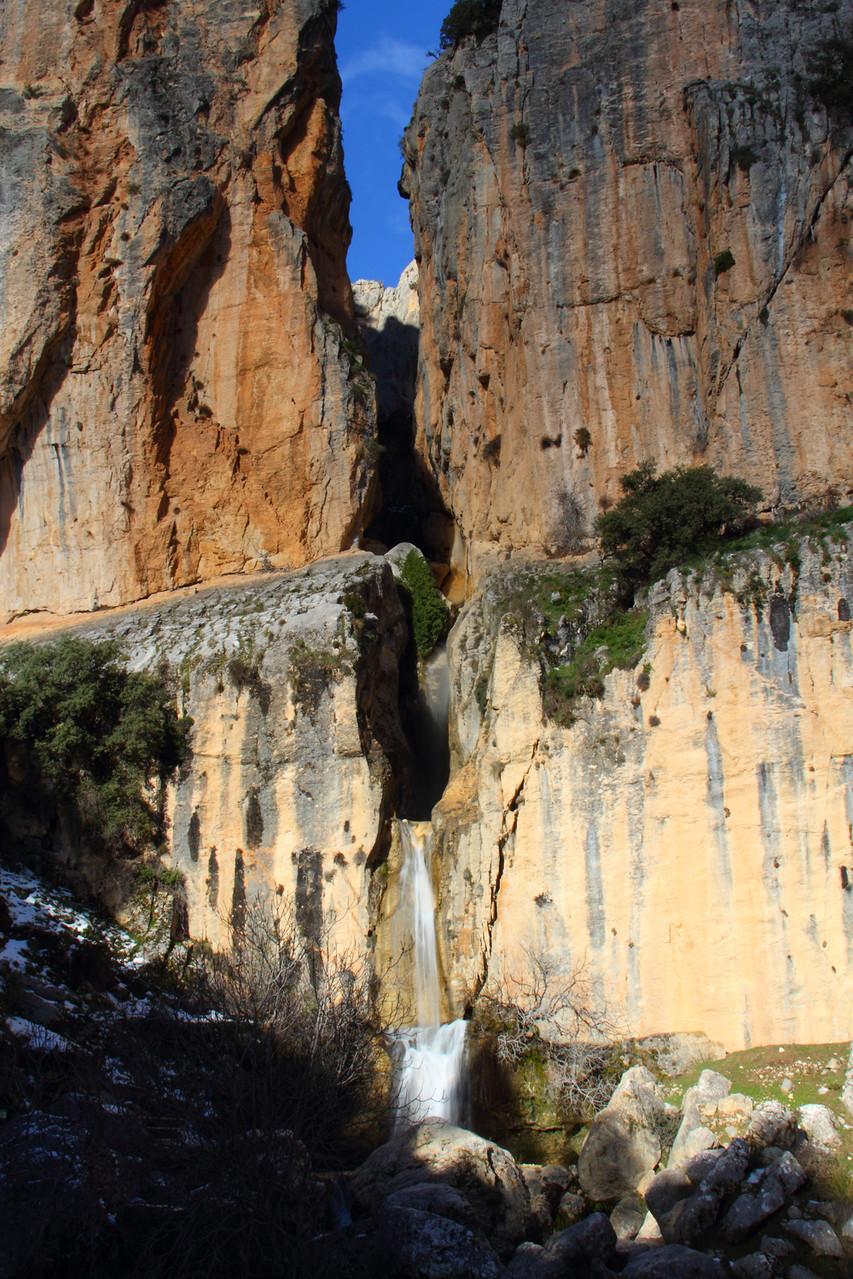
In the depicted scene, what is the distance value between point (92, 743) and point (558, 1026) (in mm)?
10273

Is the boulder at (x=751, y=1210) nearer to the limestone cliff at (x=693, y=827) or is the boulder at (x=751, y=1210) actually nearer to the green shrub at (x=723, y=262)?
the limestone cliff at (x=693, y=827)

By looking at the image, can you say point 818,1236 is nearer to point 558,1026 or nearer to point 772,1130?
point 772,1130

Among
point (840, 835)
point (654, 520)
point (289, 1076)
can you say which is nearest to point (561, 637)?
point (654, 520)

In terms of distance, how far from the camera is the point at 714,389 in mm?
21266

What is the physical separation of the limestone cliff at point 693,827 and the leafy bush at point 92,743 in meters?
5.80

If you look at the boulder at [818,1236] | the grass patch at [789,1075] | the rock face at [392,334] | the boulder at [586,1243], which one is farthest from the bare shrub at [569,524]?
the rock face at [392,334]

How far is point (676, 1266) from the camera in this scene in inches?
454

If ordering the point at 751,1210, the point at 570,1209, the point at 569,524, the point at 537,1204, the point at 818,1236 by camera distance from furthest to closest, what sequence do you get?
the point at 569,524 < the point at 570,1209 < the point at 537,1204 < the point at 751,1210 < the point at 818,1236

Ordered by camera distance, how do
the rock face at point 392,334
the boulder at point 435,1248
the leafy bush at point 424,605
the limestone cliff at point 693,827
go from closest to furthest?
the boulder at point 435,1248 → the limestone cliff at point 693,827 → the leafy bush at point 424,605 → the rock face at point 392,334

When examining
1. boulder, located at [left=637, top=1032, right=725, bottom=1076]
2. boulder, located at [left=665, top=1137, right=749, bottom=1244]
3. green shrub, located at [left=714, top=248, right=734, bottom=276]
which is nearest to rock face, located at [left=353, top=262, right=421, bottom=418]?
green shrub, located at [left=714, top=248, right=734, bottom=276]

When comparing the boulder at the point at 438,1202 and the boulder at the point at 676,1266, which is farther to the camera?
the boulder at the point at 438,1202

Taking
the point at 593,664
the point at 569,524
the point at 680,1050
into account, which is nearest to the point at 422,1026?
the point at 680,1050

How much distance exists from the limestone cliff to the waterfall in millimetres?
465

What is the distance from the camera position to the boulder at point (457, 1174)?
42.6ft
